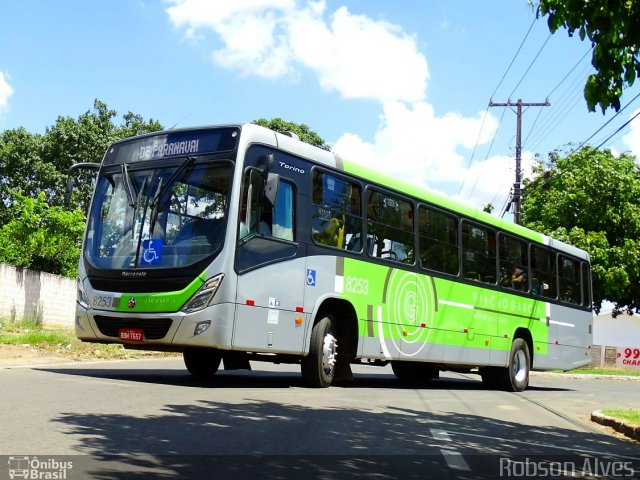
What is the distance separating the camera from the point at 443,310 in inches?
574

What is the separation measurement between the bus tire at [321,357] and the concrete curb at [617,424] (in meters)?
3.92

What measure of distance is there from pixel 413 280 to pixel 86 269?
562 cm

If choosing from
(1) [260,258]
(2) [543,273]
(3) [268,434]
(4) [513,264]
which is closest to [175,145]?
(1) [260,258]

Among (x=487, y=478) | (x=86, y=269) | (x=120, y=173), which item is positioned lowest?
(x=487, y=478)

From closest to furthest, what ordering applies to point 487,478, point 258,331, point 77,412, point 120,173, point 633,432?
point 487,478, point 77,412, point 633,432, point 258,331, point 120,173

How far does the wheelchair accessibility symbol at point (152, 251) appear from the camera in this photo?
10.5 m

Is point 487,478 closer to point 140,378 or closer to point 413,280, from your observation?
point 140,378

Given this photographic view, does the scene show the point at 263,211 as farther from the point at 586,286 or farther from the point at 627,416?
the point at 586,286

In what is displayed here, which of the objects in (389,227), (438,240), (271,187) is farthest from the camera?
(438,240)

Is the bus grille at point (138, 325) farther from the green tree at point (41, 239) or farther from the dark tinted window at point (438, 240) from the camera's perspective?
the green tree at point (41, 239)

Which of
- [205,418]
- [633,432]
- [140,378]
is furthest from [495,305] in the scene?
[205,418]

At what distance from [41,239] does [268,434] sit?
24.0 m

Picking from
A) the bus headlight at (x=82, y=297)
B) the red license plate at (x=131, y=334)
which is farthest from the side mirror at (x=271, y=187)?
the bus headlight at (x=82, y=297)

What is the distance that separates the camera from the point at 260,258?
35.0 ft
